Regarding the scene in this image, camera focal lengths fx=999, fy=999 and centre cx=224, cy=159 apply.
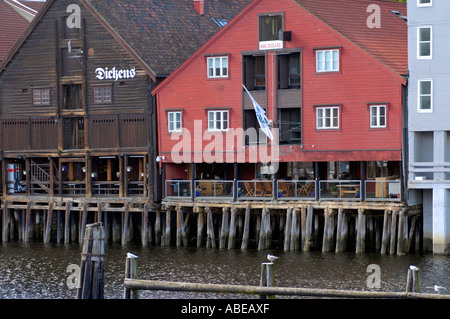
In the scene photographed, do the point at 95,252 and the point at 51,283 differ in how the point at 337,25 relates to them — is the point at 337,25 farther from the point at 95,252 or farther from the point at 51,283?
the point at 95,252

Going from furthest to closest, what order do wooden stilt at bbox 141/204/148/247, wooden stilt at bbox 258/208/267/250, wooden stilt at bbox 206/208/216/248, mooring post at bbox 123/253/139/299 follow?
wooden stilt at bbox 141/204/148/247 < wooden stilt at bbox 206/208/216/248 < wooden stilt at bbox 258/208/267/250 < mooring post at bbox 123/253/139/299

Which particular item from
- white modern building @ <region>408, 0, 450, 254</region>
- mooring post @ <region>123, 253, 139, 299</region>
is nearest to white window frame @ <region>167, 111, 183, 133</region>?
white modern building @ <region>408, 0, 450, 254</region>

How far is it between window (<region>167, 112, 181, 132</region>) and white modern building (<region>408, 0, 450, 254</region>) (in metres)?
12.6

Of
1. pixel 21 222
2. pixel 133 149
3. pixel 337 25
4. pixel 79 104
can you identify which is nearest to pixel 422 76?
pixel 337 25

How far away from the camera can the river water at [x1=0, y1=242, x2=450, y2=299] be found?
1470 inches

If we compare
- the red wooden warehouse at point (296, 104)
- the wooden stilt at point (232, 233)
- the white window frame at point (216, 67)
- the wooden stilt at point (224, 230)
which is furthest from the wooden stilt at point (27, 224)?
the white window frame at point (216, 67)

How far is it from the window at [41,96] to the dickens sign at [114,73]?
3598mm

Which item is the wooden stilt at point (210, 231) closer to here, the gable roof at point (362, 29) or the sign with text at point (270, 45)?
the gable roof at point (362, 29)

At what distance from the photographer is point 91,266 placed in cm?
2364

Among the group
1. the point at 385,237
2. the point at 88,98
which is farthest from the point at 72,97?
the point at 385,237

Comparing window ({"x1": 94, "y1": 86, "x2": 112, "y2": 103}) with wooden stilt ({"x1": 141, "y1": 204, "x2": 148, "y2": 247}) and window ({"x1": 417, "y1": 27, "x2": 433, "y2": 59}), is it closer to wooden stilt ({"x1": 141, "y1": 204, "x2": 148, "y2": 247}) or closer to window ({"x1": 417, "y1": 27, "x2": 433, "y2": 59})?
wooden stilt ({"x1": 141, "y1": 204, "x2": 148, "y2": 247})

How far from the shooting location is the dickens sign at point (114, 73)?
175ft

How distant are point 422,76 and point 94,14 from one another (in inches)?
747

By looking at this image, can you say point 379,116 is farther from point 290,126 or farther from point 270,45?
point 270,45
